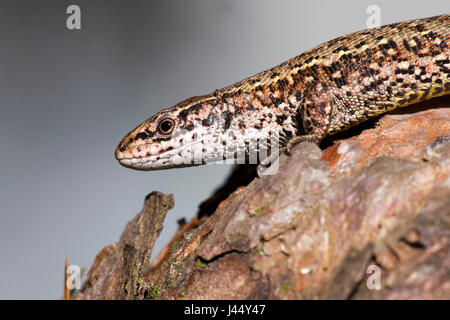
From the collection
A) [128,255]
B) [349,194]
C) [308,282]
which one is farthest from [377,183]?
[128,255]

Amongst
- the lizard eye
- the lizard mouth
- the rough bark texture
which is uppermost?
the lizard eye

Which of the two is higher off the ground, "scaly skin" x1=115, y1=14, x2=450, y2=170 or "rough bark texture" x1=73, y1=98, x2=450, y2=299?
"scaly skin" x1=115, y1=14, x2=450, y2=170

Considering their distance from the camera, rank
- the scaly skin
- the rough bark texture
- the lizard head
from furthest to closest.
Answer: the lizard head
the scaly skin
the rough bark texture

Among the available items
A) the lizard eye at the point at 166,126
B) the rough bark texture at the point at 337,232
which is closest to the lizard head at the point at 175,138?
the lizard eye at the point at 166,126

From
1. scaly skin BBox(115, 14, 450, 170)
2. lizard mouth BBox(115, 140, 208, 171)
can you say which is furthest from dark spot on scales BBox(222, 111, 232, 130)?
lizard mouth BBox(115, 140, 208, 171)

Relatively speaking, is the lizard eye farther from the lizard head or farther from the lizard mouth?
the lizard mouth

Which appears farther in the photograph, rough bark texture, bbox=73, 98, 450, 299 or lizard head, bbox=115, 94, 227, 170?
lizard head, bbox=115, 94, 227, 170

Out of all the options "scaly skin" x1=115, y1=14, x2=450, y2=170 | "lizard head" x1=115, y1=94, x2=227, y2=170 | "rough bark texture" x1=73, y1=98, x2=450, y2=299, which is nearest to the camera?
"rough bark texture" x1=73, y1=98, x2=450, y2=299

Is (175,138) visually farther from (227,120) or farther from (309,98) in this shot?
(309,98)

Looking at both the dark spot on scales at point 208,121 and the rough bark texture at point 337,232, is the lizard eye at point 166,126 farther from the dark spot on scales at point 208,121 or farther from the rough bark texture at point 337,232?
the rough bark texture at point 337,232
